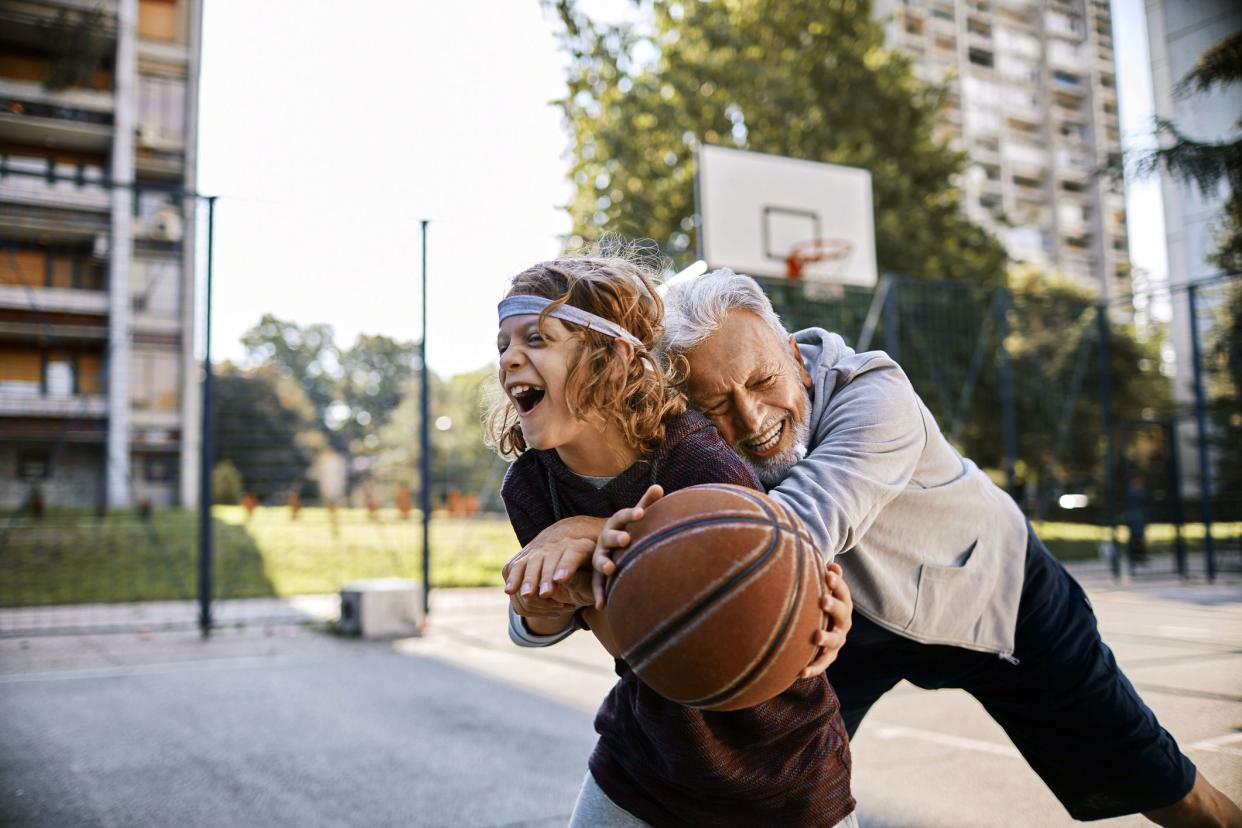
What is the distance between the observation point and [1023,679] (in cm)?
247

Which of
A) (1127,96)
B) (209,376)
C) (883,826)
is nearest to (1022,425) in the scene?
(1127,96)

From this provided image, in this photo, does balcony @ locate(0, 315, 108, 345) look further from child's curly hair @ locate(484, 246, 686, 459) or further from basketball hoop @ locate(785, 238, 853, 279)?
child's curly hair @ locate(484, 246, 686, 459)

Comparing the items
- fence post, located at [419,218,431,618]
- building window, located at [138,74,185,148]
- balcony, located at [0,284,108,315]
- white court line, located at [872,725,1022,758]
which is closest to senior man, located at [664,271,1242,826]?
white court line, located at [872,725,1022,758]

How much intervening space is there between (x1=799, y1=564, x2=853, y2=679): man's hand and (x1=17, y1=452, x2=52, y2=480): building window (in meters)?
14.6

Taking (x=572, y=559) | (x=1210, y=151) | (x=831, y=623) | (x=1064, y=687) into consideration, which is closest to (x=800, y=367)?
(x=831, y=623)

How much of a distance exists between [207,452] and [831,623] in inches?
356

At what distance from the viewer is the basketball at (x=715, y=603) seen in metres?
1.46

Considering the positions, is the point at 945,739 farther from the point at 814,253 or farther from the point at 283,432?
the point at 814,253

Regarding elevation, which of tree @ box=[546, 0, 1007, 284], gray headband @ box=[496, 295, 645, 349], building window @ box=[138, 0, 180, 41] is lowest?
gray headband @ box=[496, 295, 645, 349]

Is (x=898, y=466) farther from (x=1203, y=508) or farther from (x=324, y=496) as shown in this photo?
(x=1203, y=508)

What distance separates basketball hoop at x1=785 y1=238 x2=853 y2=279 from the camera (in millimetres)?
14250

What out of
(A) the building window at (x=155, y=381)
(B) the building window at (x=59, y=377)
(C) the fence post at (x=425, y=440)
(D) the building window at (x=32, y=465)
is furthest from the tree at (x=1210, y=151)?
(A) the building window at (x=155, y=381)

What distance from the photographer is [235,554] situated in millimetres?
13531

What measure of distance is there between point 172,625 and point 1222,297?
550 inches
